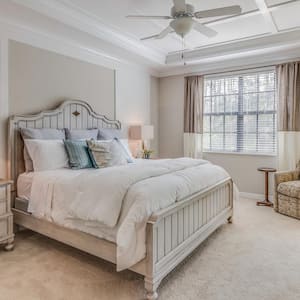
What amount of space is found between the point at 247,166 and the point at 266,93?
141cm

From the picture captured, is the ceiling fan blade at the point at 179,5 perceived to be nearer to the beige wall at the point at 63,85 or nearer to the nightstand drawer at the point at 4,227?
the beige wall at the point at 63,85

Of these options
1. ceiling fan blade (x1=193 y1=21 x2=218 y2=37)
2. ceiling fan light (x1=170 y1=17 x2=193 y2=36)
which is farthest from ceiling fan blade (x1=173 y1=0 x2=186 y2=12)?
ceiling fan blade (x1=193 y1=21 x2=218 y2=37)

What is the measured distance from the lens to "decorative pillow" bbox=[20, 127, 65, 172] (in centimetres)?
314

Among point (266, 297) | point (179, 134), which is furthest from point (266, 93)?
point (266, 297)

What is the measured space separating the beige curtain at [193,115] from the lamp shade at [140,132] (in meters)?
0.93

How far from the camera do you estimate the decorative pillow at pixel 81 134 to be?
3668 millimetres

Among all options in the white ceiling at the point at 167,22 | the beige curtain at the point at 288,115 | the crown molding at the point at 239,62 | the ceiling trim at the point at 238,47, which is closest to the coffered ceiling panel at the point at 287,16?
the white ceiling at the point at 167,22

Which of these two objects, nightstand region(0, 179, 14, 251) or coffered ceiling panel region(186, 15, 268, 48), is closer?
nightstand region(0, 179, 14, 251)

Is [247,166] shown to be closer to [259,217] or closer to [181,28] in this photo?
[259,217]

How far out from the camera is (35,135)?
126 inches

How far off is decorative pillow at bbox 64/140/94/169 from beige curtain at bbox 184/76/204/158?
2.79 meters

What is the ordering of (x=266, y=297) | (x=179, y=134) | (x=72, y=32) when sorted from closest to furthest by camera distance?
(x=266, y=297), (x=72, y=32), (x=179, y=134)

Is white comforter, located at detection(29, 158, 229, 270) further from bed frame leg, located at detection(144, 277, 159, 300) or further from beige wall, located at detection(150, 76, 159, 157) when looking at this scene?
beige wall, located at detection(150, 76, 159, 157)

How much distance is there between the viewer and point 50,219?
261 centimetres
